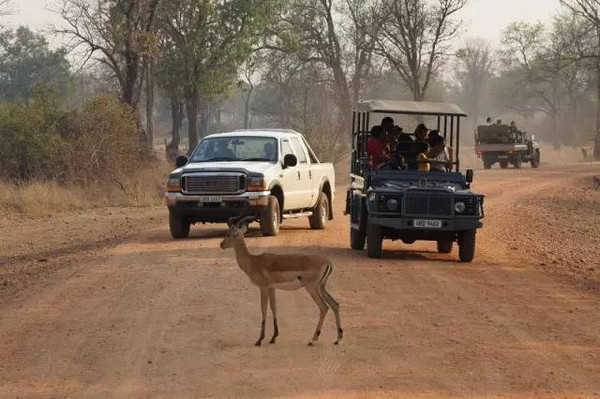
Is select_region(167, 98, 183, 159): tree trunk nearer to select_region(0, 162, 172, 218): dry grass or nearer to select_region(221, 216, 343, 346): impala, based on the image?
select_region(0, 162, 172, 218): dry grass

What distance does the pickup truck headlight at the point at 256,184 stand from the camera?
17.3 metres

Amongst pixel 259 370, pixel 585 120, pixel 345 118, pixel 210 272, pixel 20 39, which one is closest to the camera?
pixel 259 370

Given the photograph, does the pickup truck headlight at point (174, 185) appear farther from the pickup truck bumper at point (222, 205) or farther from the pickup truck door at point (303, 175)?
the pickup truck door at point (303, 175)

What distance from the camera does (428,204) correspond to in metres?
14.5

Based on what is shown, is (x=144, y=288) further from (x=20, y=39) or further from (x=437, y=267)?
(x=20, y=39)

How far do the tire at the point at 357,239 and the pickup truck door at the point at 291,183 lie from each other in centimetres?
236

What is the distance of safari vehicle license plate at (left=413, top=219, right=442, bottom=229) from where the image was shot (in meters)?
14.4

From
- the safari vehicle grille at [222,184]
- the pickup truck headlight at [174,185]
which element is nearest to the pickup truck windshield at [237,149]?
the pickup truck headlight at [174,185]

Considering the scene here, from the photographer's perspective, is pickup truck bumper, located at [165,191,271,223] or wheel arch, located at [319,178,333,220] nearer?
pickup truck bumper, located at [165,191,271,223]

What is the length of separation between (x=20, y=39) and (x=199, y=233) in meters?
75.9

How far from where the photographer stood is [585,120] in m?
99.1

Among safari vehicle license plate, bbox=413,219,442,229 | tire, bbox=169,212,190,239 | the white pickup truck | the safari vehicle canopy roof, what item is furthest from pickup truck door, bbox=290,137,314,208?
safari vehicle license plate, bbox=413,219,442,229

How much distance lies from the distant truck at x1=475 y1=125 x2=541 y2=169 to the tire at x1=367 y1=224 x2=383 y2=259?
32963 mm

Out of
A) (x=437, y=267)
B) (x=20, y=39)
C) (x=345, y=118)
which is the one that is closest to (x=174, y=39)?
(x=345, y=118)
